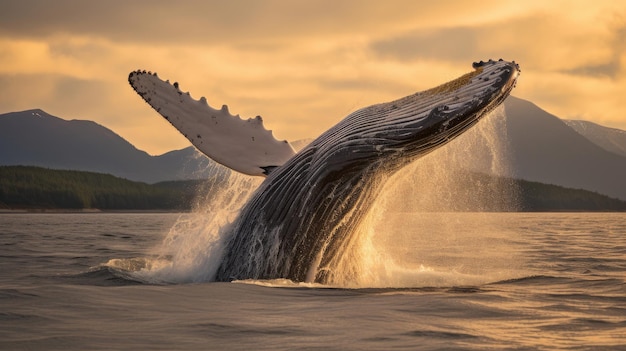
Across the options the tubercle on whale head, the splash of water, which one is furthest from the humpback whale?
the splash of water

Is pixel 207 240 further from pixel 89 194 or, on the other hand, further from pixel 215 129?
pixel 89 194

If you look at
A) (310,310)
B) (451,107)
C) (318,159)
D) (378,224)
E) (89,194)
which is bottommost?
(310,310)

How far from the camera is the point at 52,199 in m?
73.8

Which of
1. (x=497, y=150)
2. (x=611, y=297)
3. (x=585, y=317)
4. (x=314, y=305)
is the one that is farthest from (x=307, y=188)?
(x=611, y=297)

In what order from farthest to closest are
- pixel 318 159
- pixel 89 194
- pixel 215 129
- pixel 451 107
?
pixel 89 194 < pixel 215 129 < pixel 318 159 < pixel 451 107

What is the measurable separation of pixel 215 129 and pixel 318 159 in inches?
65.3

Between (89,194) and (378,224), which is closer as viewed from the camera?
(378,224)

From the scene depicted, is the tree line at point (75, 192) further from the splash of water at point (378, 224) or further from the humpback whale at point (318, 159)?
the humpback whale at point (318, 159)

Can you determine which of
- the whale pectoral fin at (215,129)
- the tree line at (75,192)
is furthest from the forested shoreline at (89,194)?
the whale pectoral fin at (215,129)

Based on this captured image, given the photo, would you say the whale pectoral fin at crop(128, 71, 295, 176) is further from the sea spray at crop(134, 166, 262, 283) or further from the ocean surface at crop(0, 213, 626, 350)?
the ocean surface at crop(0, 213, 626, 350)

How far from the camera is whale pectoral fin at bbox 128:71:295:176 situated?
7293 millimetres

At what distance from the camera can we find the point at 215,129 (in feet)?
24.5

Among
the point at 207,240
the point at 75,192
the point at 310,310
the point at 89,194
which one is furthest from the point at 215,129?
the point at 89,194

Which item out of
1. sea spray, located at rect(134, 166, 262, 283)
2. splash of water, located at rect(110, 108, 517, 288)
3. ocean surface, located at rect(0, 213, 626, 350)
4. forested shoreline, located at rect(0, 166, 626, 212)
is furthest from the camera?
forested shoreline, located at rect(0, 166, 626, 212)
